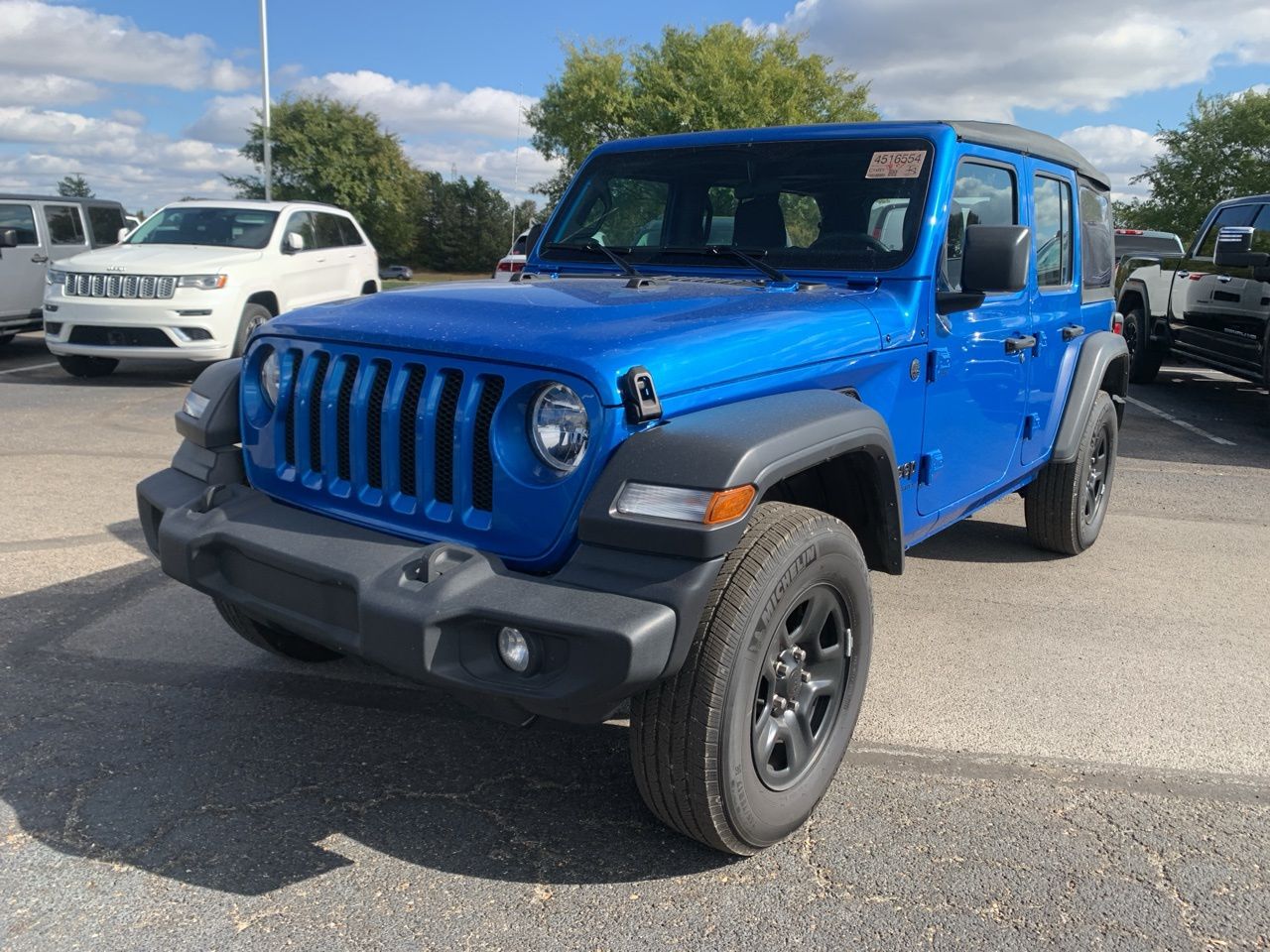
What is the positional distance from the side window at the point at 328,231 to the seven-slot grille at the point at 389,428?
929 centimetres

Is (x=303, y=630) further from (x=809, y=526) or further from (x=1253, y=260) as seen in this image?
(x=1253, y=260)

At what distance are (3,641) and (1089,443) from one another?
4641mm

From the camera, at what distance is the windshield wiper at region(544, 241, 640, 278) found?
3877 mm

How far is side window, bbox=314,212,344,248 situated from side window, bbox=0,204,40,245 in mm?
3263

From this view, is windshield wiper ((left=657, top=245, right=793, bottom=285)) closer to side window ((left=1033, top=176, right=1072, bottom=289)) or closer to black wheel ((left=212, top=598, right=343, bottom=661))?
side window ((left=1033, top=176, right=1072, bottom=289))

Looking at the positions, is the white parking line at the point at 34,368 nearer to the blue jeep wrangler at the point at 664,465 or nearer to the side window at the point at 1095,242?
the blue jeep wrangler at the point at 664,465

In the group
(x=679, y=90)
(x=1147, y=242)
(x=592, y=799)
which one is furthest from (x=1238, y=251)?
(x=679, y=90)

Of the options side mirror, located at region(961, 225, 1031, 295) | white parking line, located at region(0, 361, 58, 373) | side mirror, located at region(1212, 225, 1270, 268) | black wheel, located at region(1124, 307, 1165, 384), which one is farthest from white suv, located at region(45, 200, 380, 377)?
black wheel, located at region(1124, 307, 1165, 384)

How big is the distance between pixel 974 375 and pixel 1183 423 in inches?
282

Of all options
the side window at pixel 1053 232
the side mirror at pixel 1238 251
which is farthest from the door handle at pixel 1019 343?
the side mirror at pixel 1238 251

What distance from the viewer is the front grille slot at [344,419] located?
2801 mm

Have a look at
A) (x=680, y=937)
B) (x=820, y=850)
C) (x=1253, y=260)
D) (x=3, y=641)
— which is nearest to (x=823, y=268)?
(x=820, y=850)

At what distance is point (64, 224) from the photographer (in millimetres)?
12500

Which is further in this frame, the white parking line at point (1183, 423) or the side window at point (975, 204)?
the white parking line at point (1183, 423)
